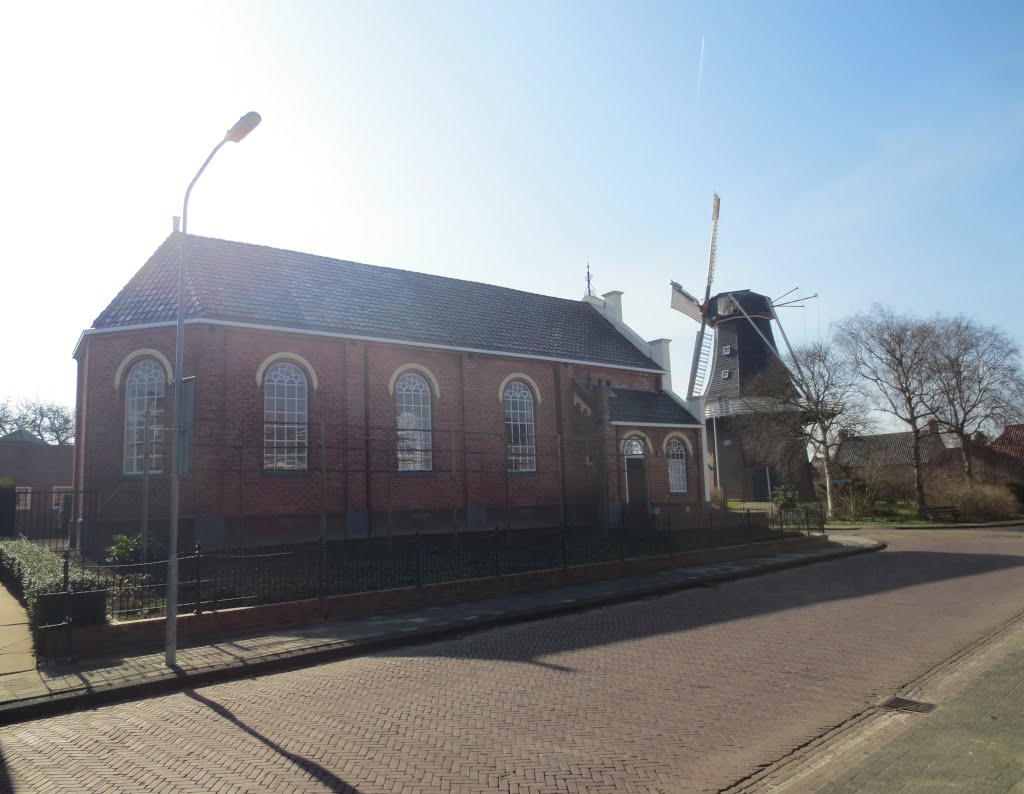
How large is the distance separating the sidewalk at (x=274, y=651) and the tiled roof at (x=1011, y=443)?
51616 mm

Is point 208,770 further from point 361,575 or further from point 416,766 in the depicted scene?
point 361,575

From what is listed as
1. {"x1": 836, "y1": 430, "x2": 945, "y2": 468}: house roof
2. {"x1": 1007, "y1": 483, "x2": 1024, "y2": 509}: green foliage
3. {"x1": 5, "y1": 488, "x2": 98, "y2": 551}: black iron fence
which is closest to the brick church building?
{"x1": 5, "y1": 488, "x2": 98, "y2": 551}: black iron fence

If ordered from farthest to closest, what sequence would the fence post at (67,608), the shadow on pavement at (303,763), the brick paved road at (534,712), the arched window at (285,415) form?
1. the arched window at (285,415)
2. the fence post at (67,608)
3. the brick paved road at (534,712)
4. the shadow on pavement at (303,763)

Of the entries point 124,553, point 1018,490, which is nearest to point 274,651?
point 124,553

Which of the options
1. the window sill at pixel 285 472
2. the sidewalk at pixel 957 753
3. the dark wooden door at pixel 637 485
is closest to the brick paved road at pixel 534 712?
the sidewalk at pixel 957 753

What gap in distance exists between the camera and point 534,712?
7.58m

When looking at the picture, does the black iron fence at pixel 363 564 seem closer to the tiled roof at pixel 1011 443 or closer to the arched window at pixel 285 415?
the arched window at pixel 285 415

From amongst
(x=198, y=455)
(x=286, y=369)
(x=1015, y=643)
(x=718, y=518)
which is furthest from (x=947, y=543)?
(x=198, y=455)

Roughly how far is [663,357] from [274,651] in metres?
25.6

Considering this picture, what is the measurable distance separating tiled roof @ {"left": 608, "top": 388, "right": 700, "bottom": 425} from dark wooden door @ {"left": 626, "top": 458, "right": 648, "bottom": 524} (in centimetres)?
189

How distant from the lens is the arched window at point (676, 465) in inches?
1195

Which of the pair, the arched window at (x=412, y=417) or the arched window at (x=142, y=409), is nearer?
the arched window at (x=142, y=409)

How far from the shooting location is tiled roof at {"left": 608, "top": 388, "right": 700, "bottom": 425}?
28.6 metres

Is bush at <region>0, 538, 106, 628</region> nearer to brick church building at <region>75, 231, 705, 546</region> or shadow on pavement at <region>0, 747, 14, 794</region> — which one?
shadow on pavement at <region>0, 747, 14, 794</region>
